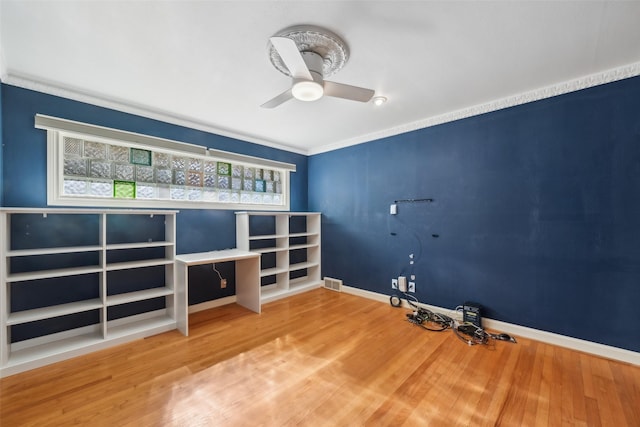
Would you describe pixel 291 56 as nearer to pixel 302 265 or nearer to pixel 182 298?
pixel 182 298

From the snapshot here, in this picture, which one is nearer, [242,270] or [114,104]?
[114,104]

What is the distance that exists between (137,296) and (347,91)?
2880 mm

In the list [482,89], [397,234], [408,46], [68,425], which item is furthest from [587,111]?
[68,425]

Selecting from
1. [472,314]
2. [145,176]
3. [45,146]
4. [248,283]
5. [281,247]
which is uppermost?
[45,146]

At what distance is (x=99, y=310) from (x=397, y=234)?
11.8 ft

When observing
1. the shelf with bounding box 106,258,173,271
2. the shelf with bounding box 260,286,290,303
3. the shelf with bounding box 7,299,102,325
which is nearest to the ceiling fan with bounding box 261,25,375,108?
the shelf with bounding box 106,258,173,271

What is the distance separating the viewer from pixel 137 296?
105 inches

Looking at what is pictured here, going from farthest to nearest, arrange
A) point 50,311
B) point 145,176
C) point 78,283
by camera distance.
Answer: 1. point 145,176
2. point 78,283
3. point 50,311

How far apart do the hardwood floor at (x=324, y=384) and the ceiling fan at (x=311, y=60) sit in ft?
7.20

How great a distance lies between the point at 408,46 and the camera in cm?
185

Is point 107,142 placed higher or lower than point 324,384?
higher

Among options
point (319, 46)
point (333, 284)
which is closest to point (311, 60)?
point (319, 46)

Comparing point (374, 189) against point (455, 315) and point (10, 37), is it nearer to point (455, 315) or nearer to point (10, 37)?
point (455, 315)

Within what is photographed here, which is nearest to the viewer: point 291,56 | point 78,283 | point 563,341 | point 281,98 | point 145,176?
point 291,56
